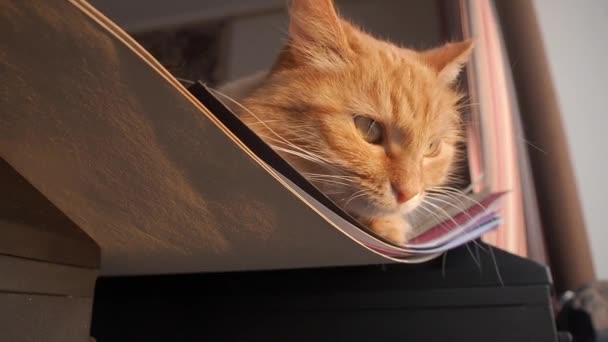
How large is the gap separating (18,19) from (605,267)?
152cm

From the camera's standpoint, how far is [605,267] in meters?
1.32

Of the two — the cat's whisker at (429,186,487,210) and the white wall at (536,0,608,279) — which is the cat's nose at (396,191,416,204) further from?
the white wall at (536,0,608,279)

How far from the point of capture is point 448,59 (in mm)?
904

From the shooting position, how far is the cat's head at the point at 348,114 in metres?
0.69

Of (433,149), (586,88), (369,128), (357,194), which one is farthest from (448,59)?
(586,88)

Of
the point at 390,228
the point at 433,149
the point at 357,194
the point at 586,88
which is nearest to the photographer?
the point at 357,194

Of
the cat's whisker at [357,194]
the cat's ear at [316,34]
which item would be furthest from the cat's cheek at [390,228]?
the cat's ear at [316,34]

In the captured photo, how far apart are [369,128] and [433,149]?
0.21 m

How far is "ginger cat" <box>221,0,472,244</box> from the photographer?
2.26 feet

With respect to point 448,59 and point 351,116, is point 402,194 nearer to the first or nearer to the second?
point 351,116

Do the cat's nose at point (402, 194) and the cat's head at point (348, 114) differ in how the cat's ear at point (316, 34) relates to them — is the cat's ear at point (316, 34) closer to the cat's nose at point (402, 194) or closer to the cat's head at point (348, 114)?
the cat's head at point (348, 114)

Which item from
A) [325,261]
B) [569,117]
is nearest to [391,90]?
[325,261]

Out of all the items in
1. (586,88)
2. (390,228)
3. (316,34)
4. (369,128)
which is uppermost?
(586,88)

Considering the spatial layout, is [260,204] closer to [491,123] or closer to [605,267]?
[491,123]
